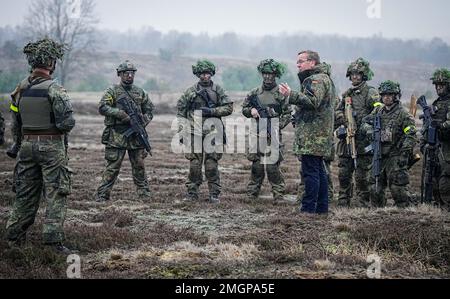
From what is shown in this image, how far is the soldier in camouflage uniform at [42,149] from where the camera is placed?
7059mm

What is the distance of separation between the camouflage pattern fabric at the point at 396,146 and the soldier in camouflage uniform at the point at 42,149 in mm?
5626

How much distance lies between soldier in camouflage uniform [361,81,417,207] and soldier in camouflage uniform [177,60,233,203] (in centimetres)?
294

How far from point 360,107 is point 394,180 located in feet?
5.32

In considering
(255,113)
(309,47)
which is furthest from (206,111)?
(309,47)

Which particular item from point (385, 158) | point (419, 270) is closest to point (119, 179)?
point (385, 158)

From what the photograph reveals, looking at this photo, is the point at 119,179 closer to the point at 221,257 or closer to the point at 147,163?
the point at 147,163

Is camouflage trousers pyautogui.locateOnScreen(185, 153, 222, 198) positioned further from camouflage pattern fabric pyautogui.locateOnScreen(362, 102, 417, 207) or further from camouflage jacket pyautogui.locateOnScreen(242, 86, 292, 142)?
camouflage pattern fabric pyautogui.locateOnScreen(362, 102, 417, 207)

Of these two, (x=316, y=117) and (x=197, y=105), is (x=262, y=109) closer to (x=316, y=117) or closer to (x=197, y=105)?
(x=197, y=105)

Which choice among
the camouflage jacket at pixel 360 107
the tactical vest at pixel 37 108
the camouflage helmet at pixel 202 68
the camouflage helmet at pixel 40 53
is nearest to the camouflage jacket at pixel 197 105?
the camouflage helmet at pixel 202 68

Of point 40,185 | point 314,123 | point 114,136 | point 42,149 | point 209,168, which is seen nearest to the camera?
point 42,149

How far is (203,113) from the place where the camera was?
11.2 meters

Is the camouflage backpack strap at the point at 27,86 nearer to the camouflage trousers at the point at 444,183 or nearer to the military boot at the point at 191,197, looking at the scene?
the military boot at the point at 191,197

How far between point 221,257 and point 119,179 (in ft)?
27.9

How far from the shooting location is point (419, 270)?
6.38 metres
